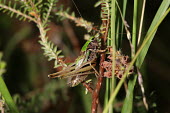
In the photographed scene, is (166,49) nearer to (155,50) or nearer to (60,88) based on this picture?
(155,50)

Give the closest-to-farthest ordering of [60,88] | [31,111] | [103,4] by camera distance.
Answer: [103,4] < [31,111] < [60,88]

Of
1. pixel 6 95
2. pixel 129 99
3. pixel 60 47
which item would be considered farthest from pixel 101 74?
pixel 60 47

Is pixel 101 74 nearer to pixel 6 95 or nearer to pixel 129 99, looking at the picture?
pixel 129 99

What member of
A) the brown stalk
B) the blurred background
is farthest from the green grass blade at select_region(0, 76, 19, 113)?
the blurred background

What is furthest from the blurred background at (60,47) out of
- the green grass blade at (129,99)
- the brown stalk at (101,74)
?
the green grass blade at (129,99)

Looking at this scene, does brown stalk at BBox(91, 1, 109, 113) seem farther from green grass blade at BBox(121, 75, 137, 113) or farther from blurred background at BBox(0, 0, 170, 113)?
blurred background at BBox(0, 0, 170, 113)

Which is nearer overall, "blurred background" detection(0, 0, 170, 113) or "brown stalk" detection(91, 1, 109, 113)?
"brown stalk" detection(91, 1, 109, 113)

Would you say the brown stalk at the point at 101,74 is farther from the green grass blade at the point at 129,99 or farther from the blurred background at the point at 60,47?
the blurred background at the point at 60,47

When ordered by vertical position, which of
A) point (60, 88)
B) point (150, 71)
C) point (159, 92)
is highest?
point (60, 88)

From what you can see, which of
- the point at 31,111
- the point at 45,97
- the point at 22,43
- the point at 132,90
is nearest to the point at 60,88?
the point at 45,97

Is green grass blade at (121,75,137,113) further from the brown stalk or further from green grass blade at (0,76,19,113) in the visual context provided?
green grass blade at (0,76,19,113)

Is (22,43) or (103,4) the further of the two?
(22,43)
